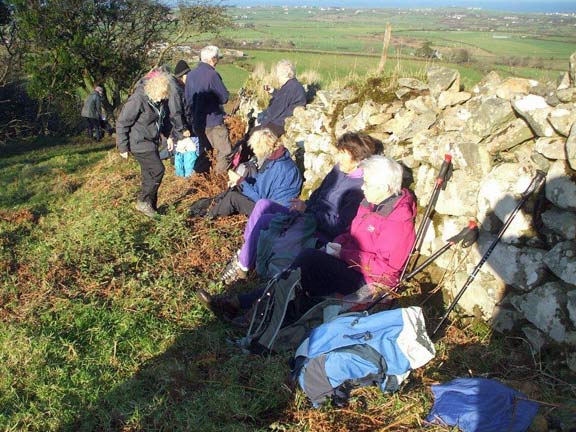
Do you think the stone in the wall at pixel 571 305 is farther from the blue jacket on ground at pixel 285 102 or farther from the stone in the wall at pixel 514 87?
the blue jacket on ground at pixel 285 102

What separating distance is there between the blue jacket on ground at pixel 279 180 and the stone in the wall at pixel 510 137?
2.43m

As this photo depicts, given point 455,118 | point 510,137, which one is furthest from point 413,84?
point 510,137

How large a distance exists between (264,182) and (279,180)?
0.22m

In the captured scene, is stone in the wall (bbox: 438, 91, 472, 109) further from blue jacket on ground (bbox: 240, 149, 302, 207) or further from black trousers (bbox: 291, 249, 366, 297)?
black trousers (bbox: 291, 249, 366, 297)

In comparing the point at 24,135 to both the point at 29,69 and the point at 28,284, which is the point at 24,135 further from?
the point at 28,284

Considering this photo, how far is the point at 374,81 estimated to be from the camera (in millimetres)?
6578

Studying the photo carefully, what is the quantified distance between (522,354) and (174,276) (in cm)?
331

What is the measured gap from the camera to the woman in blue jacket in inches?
232

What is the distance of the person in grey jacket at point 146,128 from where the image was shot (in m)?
6.31

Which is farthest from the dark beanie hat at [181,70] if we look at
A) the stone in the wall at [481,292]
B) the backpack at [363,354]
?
the backpack at [363,354]

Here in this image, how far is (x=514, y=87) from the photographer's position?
4230mm

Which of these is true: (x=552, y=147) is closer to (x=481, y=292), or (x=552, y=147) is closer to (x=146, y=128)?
(x=481, y=292)

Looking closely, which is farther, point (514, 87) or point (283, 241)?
point (283, 241)

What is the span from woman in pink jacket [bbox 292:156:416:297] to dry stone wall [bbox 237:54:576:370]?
1.87ft
